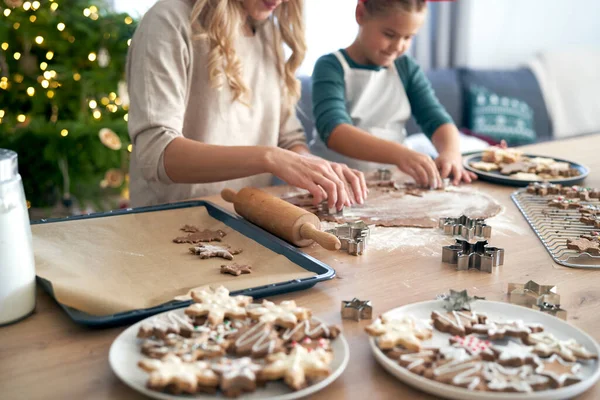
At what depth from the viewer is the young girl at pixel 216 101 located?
1.41m

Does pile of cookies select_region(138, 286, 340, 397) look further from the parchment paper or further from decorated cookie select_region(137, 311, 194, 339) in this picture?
the parchment paper

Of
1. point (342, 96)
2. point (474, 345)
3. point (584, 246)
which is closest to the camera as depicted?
point (474, 345)

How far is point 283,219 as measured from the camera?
1180 mm

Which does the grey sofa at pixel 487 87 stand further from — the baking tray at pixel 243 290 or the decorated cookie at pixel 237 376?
the decorated cookie at pixel 237 376

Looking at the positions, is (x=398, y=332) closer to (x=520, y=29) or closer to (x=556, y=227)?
(x=556, y=227)

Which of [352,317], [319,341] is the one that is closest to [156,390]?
[319,341]

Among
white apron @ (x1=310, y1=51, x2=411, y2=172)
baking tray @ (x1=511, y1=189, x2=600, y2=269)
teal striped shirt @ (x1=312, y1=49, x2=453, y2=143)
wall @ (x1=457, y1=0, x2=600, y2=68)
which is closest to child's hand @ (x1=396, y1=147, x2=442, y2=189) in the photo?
baking tray @ (x1=511, y1=189, x2=600, y2=269)

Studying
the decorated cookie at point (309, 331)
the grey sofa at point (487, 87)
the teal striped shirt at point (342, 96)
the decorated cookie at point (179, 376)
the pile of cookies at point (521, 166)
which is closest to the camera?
the decorated cookie at point (179, 376)

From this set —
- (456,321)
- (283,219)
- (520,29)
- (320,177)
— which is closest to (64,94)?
(320,177)

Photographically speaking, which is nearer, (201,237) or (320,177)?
(201,237)

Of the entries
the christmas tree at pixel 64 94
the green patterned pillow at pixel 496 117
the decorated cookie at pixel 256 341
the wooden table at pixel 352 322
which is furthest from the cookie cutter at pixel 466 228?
the green patterned pillow at pixel 496 117

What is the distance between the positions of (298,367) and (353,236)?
0.52 m

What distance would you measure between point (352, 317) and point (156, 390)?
1.02ft

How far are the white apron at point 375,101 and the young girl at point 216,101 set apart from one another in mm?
346
